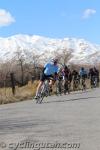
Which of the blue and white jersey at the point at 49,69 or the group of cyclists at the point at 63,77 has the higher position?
the blue and white jersey at the point at 49,69

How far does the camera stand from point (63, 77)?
1244 inches

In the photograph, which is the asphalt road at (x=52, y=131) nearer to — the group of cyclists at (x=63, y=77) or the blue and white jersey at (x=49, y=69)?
the blue and white jersey at (x=49, y=69)

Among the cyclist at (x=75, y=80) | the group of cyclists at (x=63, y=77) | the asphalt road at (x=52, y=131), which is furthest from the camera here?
the cyclist at (x=75, y=80)

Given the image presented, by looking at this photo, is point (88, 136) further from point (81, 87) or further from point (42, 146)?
point (81, 87)

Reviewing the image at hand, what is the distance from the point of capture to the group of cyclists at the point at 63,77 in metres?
23.7

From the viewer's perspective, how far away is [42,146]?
33.0 feet

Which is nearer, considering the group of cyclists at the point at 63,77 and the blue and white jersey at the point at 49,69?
the blue and white jersey at the point at 49,69

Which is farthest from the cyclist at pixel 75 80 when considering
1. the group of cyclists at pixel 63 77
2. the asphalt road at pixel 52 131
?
the asphalt road at pixel 52 131

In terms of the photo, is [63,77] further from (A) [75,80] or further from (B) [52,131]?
(B) [52,131]

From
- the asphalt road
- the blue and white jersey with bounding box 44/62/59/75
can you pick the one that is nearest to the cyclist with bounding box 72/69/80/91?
the blue and white jersey with bounding box 44/62/59/75

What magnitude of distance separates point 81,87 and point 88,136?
26384mm

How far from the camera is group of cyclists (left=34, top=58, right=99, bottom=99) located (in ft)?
77.8

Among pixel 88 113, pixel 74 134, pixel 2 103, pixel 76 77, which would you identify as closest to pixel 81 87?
pixel 76 77

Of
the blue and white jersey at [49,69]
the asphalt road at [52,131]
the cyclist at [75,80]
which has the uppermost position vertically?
the blue and white jersey at [49,69]
